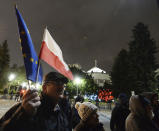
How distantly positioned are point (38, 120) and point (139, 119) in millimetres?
1839

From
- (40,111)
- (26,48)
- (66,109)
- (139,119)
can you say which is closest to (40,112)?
(40,111)

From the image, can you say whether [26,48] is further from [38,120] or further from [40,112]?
[38,120]

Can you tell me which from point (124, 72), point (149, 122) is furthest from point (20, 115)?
point (124, 72)

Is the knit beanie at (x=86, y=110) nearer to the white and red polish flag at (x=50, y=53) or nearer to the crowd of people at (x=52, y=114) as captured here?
the crowd of people at (x=52, y=114)

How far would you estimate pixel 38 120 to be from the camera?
6.20ft

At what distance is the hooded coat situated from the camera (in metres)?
2.61

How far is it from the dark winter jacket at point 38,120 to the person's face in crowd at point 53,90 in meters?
0.08

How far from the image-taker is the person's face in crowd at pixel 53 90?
2.11 m

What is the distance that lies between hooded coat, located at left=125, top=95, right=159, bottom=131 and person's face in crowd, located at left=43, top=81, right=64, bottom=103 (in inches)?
60.4

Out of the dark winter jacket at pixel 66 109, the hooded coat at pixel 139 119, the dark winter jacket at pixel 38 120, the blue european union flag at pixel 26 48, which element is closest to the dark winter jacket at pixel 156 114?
the hooded coat at pixel 139 119

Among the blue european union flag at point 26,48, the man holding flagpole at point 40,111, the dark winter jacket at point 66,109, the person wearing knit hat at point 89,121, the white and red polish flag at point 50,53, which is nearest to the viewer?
the man holding flagpole at point 40,111

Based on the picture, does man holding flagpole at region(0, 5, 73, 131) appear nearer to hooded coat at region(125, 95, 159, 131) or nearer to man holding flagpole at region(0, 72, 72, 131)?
man holding flagpole at region(0, 72, 72, 131)

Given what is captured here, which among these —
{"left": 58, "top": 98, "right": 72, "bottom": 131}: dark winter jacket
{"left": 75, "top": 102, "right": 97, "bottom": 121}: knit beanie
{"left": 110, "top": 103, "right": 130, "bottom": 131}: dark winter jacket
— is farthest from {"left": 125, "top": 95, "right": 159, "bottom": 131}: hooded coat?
{"left": 110, "top": 103, "right": 130, "bottom": 131}: dark winter jacket

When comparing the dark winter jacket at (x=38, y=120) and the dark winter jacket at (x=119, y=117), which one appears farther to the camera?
the dark winter jacket at (x=119, y=117)
